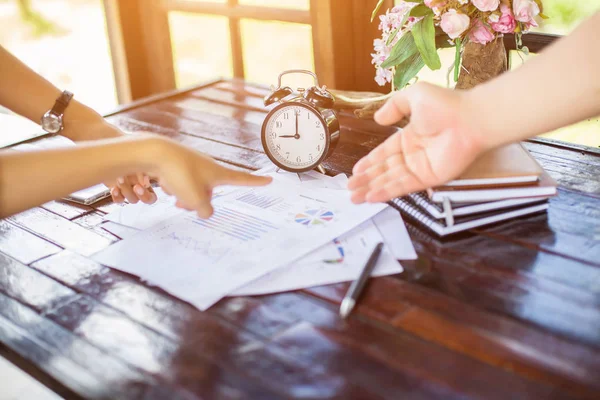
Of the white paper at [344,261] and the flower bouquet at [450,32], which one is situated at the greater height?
the flower bouquet at [450,32]

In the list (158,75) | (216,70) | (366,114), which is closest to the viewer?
(366,114)

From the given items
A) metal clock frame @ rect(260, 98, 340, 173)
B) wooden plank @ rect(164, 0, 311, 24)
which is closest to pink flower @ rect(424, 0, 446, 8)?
metal clock frame @ rect(260, 98, 340, 173)

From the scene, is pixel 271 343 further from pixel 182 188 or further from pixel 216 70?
pixel 216 70

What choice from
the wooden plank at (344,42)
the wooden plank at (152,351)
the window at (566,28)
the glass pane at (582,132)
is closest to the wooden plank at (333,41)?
the wooden plank at (344,42)

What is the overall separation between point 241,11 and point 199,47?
0.45 m

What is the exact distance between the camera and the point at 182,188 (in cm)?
97

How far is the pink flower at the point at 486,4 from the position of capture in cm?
139

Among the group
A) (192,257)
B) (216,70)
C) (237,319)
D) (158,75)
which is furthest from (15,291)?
(158,75)

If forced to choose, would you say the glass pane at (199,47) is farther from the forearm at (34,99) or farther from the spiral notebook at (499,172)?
the spiral notebook at (499,172)

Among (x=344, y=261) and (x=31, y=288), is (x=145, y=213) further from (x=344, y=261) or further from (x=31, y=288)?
(x=344, y=261)

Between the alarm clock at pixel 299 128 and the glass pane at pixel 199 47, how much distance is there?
5.43 ft

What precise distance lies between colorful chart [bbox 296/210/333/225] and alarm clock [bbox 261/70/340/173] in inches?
8.4

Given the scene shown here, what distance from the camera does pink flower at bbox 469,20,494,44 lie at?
145 cm

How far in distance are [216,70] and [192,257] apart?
7.64ft
